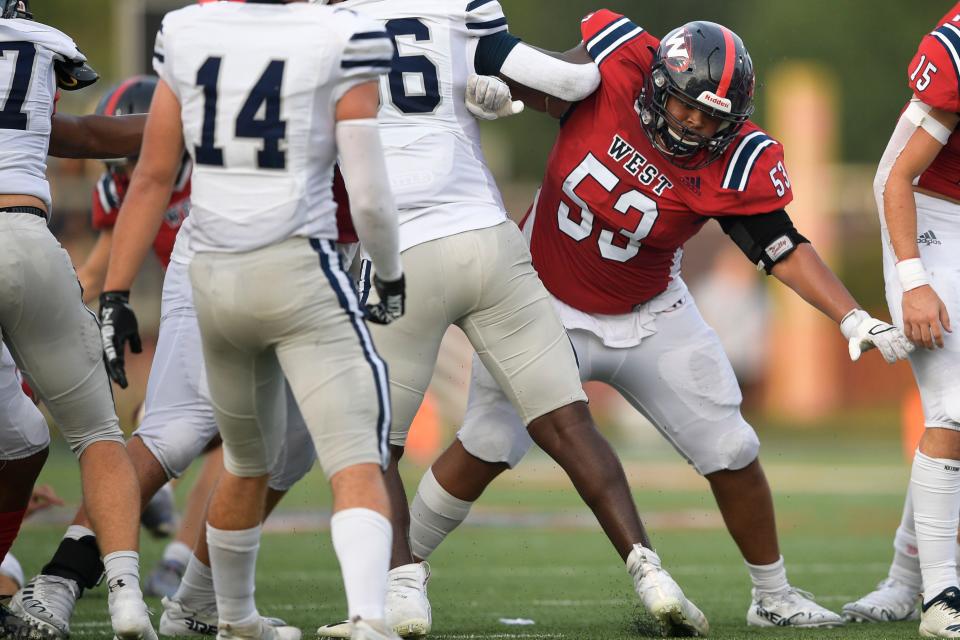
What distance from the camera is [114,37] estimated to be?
37219 millimetres

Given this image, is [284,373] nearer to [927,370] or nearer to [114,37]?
[927,370]

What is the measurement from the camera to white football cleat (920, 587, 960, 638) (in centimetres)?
429

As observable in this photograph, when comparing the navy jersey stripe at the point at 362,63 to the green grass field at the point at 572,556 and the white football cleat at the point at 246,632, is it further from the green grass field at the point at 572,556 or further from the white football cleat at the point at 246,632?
the green grass field at the point at 572,556

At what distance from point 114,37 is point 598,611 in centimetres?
3462

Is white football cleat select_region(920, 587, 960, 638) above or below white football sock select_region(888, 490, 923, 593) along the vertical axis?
above

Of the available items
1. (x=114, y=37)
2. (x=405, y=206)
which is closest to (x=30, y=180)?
(x=405, y=206)

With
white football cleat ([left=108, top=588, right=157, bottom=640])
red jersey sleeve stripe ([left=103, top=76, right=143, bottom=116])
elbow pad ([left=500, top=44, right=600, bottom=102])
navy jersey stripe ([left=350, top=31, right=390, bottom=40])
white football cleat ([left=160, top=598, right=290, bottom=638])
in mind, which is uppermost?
navy jersey stripe ([left=350, top=31, right=390, bottom=40])

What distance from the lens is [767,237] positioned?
15.3 ft

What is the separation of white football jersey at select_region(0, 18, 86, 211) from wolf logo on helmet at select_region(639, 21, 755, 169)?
6.17 feet

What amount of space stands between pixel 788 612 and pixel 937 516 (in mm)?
668

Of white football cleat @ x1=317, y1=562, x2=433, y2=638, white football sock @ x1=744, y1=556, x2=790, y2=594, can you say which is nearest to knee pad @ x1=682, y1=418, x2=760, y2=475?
white football sock @ x1=744, y1=556, x2=790, y2=594

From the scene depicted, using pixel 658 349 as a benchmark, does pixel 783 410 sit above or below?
below

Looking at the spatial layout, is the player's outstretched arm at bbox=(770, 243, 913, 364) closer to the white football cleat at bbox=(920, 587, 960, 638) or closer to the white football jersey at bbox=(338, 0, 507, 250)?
the white football cleat at bbox=(920, 587, 960, 638)

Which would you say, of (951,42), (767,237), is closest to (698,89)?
(767,237)
